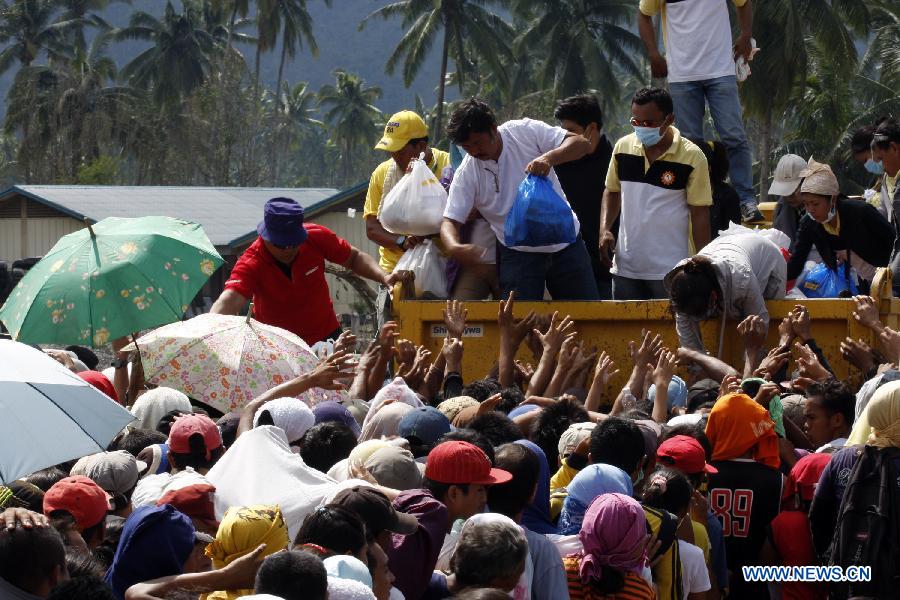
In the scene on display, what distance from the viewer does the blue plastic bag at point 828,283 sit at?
28.4ft

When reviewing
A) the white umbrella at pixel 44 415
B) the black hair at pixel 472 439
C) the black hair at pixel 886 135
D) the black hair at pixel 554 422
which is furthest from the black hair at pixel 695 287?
the white umbrella at pixel 44 415

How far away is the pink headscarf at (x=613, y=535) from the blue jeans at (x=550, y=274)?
3.46 metres

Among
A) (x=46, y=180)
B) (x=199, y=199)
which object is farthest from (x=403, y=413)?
(x=46, y=180)

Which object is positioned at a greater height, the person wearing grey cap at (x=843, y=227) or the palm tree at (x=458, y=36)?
the palm tree at (x=458, y=36)

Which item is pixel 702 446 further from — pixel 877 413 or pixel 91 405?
pixel 91 405

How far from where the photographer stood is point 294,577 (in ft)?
11.9

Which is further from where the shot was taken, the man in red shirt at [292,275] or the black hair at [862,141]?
the black hair at [862,141]

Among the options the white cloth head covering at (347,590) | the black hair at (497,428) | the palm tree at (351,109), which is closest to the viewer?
the white cloth head covering at (347,590)

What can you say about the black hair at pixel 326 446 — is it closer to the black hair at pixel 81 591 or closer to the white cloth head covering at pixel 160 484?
the white cloth head covering at pixel 160 484

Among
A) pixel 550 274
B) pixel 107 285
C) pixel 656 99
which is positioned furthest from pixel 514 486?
pixel 656 99

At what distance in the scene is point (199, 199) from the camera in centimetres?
3872

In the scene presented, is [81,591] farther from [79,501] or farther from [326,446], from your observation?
[326,446]

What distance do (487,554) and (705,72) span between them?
6282mm

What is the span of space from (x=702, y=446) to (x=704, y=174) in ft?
9.04
